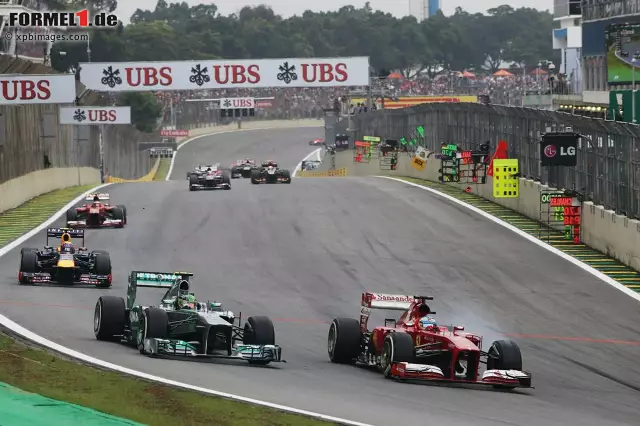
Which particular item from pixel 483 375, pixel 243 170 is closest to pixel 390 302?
pixel 483 375

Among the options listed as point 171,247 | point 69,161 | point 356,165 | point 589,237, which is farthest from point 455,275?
point 356,165

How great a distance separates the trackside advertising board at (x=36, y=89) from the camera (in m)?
45.6

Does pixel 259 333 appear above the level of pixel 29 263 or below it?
below

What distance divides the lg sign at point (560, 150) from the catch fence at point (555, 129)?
34 centimetres

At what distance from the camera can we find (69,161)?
62.6 metres

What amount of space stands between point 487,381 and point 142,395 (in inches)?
190

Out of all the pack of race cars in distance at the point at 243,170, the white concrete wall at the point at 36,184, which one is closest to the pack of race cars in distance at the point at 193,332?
the white concrete wall at the point at 36,184

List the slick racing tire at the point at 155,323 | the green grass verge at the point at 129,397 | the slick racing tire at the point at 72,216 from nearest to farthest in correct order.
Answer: the green grass verge at the point at 129,397 → the slick racing tire at the point at 155,323 → the slick racing tire at the point at 72,216

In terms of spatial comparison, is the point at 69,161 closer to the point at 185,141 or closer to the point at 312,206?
the point at 312,206

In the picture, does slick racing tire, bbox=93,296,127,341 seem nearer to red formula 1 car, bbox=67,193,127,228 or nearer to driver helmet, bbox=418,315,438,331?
driver helmet, bbox=418,315,438,331

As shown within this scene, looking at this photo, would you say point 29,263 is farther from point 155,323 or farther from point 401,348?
point 401,348

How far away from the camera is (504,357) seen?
17.8 meters

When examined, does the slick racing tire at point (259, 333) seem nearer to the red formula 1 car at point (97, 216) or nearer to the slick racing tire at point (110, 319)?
the slick racing tire at point (110, 319)

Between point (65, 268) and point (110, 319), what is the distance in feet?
23.4
